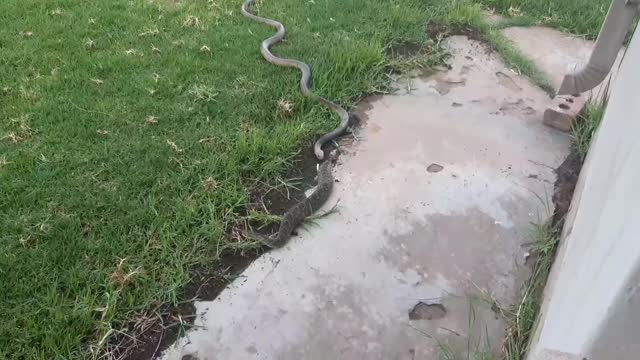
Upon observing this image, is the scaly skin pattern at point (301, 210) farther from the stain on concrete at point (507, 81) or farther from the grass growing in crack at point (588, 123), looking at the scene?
the stain on concrete at point (507, 81)

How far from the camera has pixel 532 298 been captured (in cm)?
228

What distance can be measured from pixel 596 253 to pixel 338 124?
216cm

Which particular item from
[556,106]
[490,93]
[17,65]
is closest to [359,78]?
[490,93]

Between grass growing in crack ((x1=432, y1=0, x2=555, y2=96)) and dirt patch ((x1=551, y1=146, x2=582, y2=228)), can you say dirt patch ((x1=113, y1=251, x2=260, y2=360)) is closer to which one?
dirt patch ((x1=551, y1=146, x2=582, y2=228))

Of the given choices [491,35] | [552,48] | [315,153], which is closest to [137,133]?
[315,153]

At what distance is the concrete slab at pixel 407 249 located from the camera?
221cm

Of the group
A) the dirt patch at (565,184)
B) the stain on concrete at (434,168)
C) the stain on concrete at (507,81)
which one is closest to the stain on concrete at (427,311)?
the dirt patch at (565,184)

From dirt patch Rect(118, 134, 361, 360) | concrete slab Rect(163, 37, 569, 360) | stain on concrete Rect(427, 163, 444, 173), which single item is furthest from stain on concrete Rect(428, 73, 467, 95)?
dirt patch Rect(118, 134, 361, 360)

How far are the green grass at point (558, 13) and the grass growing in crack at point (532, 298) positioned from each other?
8.34 ft

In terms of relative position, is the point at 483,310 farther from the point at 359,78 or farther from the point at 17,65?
the point at 17,65

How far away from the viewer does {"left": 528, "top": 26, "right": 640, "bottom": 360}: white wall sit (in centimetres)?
111

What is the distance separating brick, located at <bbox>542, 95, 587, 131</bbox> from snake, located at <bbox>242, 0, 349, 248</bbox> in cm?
122

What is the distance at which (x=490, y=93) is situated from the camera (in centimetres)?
378

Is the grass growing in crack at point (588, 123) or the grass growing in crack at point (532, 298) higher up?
the grass growing in crack at point (588, 123)
